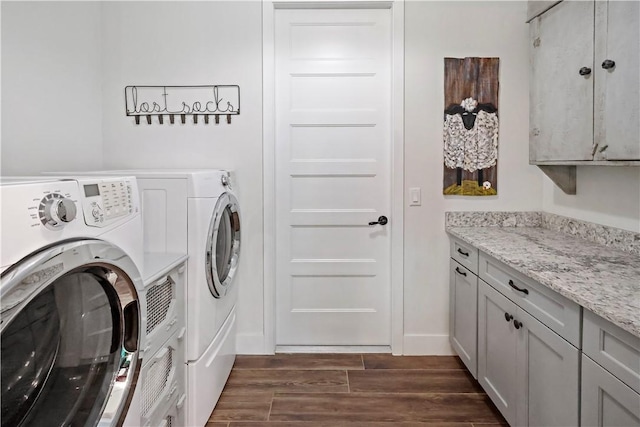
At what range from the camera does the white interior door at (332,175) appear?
9.71 ft

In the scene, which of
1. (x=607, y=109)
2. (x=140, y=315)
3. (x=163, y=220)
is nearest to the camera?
(x=140, y=315)

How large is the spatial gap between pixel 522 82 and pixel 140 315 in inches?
105

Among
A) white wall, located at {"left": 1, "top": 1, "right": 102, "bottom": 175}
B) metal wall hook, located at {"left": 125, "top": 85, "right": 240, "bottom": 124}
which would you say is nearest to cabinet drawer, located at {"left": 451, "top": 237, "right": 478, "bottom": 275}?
metal wall hook, located at {"left": 125, "top": 85, "right": 240, "bottom": 124}

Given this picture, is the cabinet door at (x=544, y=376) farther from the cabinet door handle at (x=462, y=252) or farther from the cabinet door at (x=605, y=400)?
the cabinet door handle at (x=462, y=252)

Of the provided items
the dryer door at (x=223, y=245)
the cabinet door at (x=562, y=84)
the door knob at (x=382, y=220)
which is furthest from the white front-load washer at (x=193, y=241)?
the cabinet door at (x=562, y=84)

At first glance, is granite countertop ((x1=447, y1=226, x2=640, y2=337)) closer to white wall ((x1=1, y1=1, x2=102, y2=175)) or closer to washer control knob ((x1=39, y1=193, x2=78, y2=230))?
washer control knob ((x1=39, y1=193, x2=78, y2=230))

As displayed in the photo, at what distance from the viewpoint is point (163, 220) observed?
6.90ft

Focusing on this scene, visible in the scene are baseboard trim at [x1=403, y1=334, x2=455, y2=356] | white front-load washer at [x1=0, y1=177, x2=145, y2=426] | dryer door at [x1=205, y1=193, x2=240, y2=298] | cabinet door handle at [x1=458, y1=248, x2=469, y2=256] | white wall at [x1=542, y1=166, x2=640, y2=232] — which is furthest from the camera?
baseboard trim at [x1=403, y1=334, x2=455, y2=356]

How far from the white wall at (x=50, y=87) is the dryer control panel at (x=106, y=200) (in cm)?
115

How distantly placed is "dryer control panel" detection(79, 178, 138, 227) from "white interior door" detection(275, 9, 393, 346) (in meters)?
1.64

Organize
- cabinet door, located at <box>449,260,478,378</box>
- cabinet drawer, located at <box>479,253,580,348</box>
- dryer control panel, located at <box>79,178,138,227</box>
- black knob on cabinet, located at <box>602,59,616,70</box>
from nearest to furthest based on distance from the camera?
dryer control panel, located at <box>79,178,138,227</box>, cabinet drawer, located at <box>479,253,580,348</box>, black knob on cabinet, located at <box>602,59,616,70</box>, cabinet door, located at <box>449,260,478,378</box>

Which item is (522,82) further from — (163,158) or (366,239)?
(163,158)

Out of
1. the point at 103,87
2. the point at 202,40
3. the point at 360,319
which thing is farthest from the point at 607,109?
the point at 103,87

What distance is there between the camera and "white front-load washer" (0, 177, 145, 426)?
0.92m
